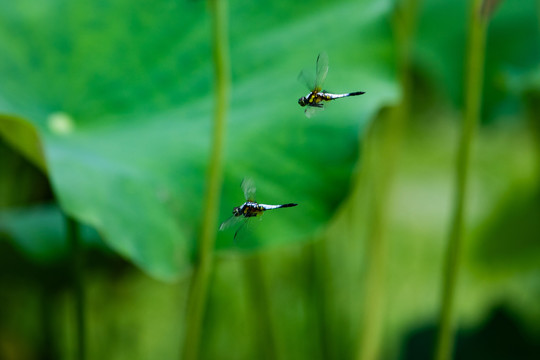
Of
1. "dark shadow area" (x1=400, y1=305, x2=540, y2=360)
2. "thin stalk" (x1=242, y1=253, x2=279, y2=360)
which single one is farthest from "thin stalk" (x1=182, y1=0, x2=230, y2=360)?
"dark shadow area" (x1=400, y1=305, x2=540, y2=360)

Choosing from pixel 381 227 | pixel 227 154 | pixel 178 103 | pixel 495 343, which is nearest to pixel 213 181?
pixel 227 154

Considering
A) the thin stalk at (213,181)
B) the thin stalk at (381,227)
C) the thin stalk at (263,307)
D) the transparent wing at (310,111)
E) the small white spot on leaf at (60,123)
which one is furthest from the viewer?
the thin stalk at (263,307)

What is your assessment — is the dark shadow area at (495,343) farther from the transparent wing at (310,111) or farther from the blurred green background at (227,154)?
the transparent wing at (310,111)

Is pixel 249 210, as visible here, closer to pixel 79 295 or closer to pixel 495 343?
pixel 79 295

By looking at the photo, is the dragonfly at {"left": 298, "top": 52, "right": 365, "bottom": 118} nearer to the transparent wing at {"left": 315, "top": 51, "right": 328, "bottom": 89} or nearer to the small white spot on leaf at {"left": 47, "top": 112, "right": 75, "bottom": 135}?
the transparent wing at {"left": 315, "top": 51, "right": 328, "bottom": 89}

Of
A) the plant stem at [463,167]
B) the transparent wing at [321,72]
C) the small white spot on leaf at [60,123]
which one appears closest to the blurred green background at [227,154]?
the small white spot on leaf at [60,123]
